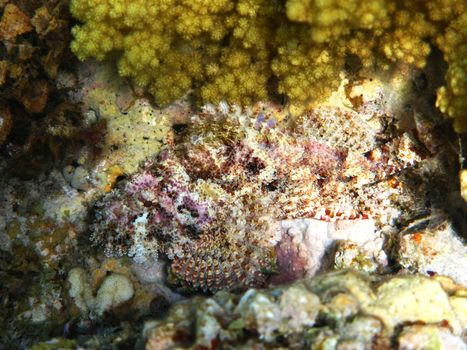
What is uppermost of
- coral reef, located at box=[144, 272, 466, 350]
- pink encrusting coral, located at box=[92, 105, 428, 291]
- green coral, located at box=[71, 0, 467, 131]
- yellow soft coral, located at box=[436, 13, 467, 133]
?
green coral, located at box=[71, 0, 467, 131]

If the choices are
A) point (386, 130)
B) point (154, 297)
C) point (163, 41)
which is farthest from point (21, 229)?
point (386, 130)

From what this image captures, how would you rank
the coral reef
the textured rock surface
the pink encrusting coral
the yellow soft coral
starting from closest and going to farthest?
the coral reef < the yellow soft coral < the textured rock surface < the pink encrusting coral

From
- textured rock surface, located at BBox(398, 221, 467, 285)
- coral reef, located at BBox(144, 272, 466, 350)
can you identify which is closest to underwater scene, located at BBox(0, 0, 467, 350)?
textured rock surface, located at BBox(398, 221, 467, 285)

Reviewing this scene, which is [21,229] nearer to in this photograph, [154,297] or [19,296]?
[19,296]

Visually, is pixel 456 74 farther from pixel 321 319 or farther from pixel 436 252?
pixel 321 319

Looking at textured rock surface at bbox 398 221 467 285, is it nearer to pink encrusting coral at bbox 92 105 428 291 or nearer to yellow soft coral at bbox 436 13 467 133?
pink encrusting coral at bbox 92 105 428 291

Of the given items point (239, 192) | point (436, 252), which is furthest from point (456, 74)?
point (239, 192)
